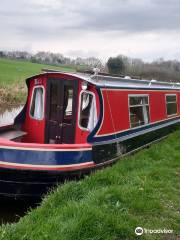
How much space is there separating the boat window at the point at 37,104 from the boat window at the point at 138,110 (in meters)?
2.01

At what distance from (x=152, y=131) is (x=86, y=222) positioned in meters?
6.37

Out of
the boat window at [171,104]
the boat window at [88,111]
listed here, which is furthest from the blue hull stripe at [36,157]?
the boat window at [171,104]

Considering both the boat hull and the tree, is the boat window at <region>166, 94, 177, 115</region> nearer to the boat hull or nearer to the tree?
the boat hull

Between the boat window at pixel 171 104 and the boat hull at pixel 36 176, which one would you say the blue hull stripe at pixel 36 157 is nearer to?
the boat hull at pixel 36 176

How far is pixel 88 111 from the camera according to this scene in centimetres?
837

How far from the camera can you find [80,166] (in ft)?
23.6

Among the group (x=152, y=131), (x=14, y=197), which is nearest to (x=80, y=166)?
(x=14, y=197)

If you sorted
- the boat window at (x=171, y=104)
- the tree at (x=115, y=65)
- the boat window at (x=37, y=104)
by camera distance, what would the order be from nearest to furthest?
the boat window at (x=37, y=104)
the boat window at (x=171, y=104)
the tree at (x=115, y=65)

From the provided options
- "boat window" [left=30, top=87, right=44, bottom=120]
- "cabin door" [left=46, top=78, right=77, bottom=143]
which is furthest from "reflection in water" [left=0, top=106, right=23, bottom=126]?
"cabin door" [left=46, top=78, right=77, bottom=143]

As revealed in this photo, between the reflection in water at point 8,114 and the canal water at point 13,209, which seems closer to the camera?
the canal water at point 13,209

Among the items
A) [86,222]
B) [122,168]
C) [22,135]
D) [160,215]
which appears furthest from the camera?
[22,135]

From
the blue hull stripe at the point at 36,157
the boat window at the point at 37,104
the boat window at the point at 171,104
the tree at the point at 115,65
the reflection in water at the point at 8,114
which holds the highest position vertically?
the tree at the point at 115,65

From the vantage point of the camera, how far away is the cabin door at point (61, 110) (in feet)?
27.4

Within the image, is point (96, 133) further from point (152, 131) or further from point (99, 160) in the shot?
point (152, 131)
